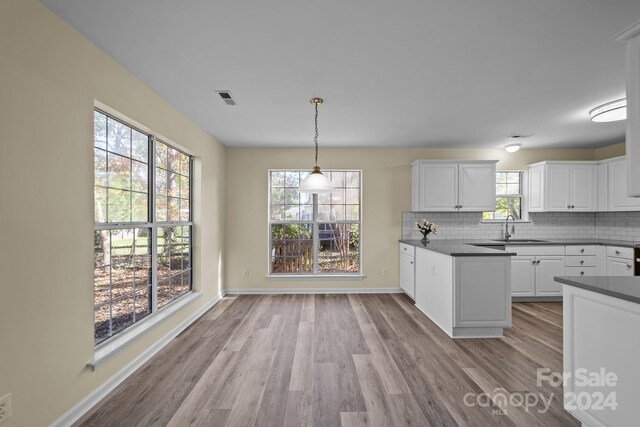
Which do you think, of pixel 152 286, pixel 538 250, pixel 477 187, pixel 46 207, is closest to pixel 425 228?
pixel 477 187

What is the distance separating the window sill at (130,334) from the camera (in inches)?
87.7

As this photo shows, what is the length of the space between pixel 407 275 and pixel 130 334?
3.72 m

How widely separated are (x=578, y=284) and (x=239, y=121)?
3.57m

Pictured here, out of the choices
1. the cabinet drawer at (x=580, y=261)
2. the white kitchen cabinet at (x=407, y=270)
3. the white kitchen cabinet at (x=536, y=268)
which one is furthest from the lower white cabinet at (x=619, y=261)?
A: the white kitchen cabinet at (x=407, y=270)

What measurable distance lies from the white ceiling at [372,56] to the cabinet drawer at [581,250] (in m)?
1.78

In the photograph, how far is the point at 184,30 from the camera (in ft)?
6.48

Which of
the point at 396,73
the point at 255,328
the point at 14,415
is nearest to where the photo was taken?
the point at 14,415

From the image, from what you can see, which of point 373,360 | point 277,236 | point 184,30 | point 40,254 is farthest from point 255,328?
point 184,30

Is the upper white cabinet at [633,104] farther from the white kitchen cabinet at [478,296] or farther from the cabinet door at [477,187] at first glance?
the cabinet door at [477,187]

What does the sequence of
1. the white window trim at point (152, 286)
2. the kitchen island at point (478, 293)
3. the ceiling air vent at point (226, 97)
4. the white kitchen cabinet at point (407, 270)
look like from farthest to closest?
the white kitchen cabinet at point (407, 270) < the kitchen island at point (478, 293) < the ceiling air vent at point (226, 97) < the white window trim at point (152, 286)

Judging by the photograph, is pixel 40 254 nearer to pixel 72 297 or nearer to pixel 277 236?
pixel 72 297

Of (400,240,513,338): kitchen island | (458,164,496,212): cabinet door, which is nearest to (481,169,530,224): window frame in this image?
(458,164,496,212): cabinet door

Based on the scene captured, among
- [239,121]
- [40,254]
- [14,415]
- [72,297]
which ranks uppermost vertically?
[239,121]

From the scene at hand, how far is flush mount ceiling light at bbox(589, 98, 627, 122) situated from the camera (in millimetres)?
3104
